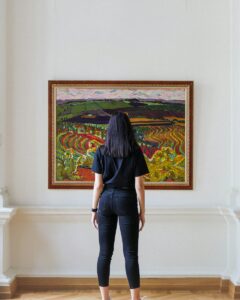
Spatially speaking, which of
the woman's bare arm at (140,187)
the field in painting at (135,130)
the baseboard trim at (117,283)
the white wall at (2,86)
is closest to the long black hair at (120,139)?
the woman's bare arm at (140,187)

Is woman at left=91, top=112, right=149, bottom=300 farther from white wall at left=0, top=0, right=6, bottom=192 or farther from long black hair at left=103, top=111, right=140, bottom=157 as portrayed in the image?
white wall at left=0, top=0, right=6, bottom=192

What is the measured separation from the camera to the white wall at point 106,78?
4.19 m

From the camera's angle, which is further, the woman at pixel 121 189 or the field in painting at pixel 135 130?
the field in painting at pixel 135 130

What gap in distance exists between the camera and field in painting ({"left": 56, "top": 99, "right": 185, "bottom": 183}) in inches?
165

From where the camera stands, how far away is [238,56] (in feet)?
Answer: 13.3

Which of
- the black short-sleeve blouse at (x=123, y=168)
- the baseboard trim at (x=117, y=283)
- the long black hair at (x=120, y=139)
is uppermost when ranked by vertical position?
the long black hair at (x=120, y=139)

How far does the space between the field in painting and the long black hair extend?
91 cm

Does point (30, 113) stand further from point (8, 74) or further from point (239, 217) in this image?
point (239, 217)

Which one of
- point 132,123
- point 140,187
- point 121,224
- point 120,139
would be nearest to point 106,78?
point 132,123

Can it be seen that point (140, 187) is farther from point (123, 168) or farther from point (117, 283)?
point (117, 283)

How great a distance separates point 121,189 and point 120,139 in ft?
1.28

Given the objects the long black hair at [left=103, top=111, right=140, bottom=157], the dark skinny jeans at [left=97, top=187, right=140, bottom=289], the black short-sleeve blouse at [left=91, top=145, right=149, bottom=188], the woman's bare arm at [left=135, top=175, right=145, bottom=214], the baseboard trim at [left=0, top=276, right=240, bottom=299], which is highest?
the long black hair at [left=103, top=111, right=140, bottom=157]

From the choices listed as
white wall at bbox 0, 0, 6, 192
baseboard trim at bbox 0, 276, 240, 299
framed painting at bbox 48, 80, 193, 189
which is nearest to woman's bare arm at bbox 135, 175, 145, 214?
framed painting at bbox 48, 80, 193, 189

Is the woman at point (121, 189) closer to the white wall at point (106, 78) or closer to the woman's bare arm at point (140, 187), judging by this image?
the woman's bare arm at point (140, 187)
